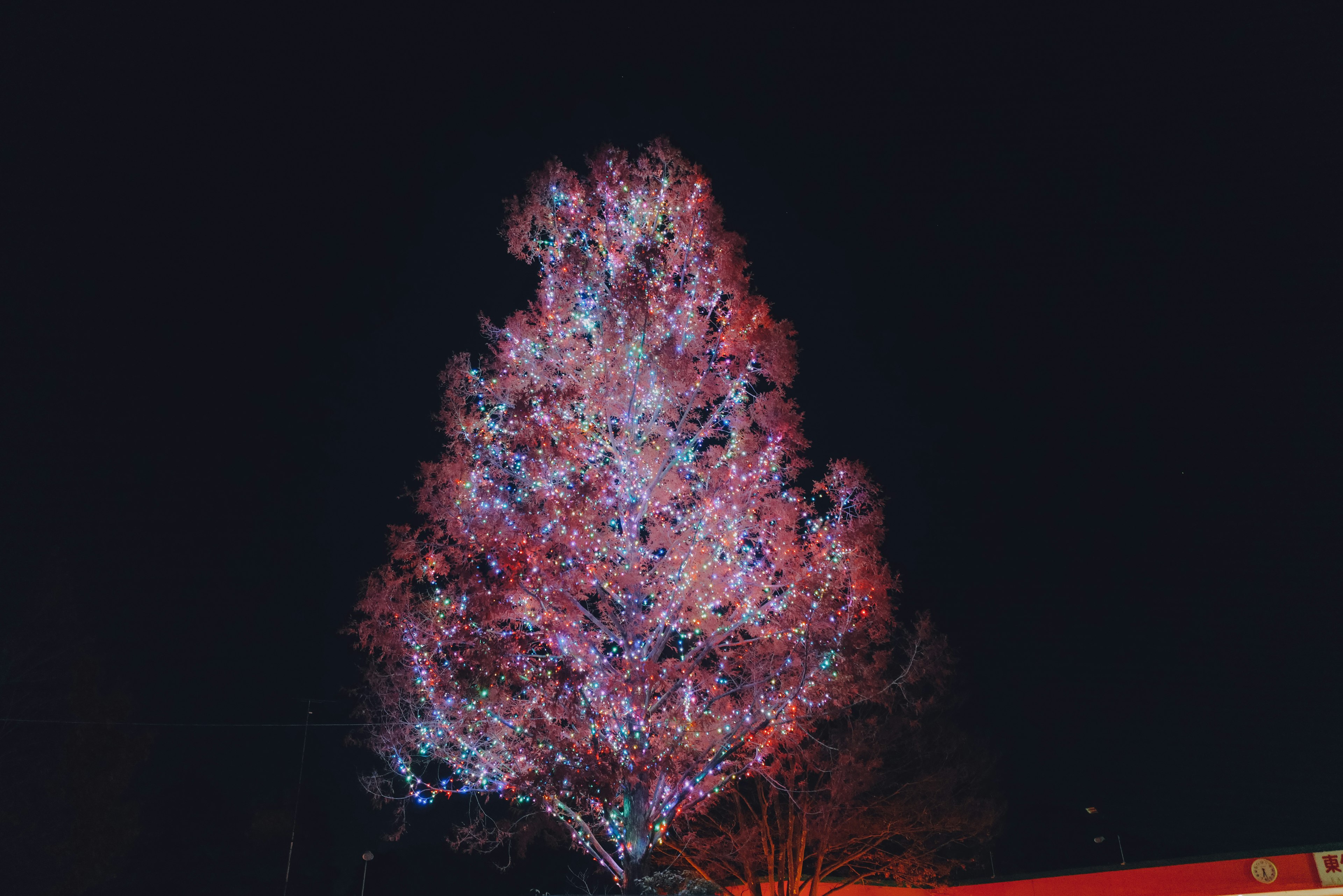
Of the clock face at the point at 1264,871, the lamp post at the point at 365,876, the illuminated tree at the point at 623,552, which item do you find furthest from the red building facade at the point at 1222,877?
the lamp post at the point at 365,876

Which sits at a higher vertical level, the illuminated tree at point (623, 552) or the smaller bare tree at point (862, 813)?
the illuminated tree at point (623, 552)

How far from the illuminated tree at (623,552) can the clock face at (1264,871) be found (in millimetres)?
10421

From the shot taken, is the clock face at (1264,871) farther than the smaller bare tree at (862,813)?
No

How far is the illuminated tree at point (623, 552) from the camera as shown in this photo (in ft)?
28.5

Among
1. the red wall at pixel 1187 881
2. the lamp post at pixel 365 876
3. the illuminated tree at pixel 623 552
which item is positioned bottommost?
the red wall at pixel 1187 881

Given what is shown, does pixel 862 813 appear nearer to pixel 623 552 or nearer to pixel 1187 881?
pixel 1187 881

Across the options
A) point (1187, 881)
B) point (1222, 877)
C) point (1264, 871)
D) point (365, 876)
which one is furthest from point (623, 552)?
point (365, 876)

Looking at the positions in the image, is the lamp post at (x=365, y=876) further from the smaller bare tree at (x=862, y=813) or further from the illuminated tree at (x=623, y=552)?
the illuminated tree at (x=623, y=552)

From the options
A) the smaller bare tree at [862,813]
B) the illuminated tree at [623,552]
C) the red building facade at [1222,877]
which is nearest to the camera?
the illuminated tree at [623,552]

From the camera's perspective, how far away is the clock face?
46.9 feet

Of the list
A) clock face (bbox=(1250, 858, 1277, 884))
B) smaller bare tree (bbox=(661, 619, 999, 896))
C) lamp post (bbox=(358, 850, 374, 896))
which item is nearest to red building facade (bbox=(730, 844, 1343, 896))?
clock face (bbox=(1250, 858, 1277, 884))

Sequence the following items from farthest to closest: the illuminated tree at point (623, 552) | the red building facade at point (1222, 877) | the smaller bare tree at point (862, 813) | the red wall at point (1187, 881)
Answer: the smaller bare tree at point (862, 813)
the red wall at point (1187, 881)
the red building facade at point (1222, 877)
the illuminated tree at point (623, 552)

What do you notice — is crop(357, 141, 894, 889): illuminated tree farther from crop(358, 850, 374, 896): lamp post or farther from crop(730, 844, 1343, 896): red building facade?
crop(358, 850, 374, 896): lamp post

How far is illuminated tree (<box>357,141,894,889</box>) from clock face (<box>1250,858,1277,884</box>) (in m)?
10.4
